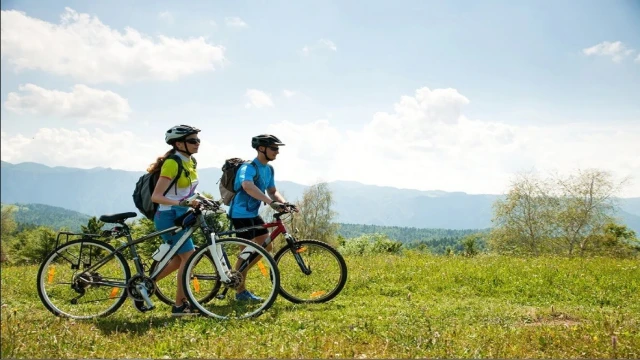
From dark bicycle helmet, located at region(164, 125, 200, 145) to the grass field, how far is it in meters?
2.78

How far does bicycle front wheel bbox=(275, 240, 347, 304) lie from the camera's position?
7.72 metres

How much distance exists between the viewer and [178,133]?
6.85 m

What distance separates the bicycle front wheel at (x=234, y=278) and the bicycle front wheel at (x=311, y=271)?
1.52 feet

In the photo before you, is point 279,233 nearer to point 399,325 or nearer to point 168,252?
point 168,252

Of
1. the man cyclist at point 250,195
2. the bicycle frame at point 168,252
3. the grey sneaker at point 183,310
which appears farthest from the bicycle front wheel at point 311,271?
the grey sneaker at point 183,310

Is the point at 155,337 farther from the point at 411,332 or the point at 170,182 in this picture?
the point at 411,332

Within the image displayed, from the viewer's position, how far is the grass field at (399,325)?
5.06m

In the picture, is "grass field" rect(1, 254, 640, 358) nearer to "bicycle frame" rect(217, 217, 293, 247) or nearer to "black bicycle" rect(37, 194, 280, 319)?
"black bicycle" rect(37, 194, 280, 319)

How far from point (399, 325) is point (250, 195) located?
10.6ft

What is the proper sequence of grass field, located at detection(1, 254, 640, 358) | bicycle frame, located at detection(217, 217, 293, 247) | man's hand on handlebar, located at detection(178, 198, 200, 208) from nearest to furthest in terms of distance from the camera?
grass field, located at detection(1, 254, 640, 358) → man's hand on handlebar, located at detection(178, 198, 200, 208) → bicycle frame, located at detection(217, 217, 293, 247)

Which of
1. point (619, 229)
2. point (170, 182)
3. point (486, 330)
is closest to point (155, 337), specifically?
point (170, 182)

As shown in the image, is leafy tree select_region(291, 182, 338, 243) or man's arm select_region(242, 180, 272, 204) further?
leafy tree select_region(291, 182, 338, 243)

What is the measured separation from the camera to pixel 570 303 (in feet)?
27.1

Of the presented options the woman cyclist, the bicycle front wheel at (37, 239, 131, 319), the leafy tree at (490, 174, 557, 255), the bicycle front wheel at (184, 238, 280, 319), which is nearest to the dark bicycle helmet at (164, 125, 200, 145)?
the woman cyclist
